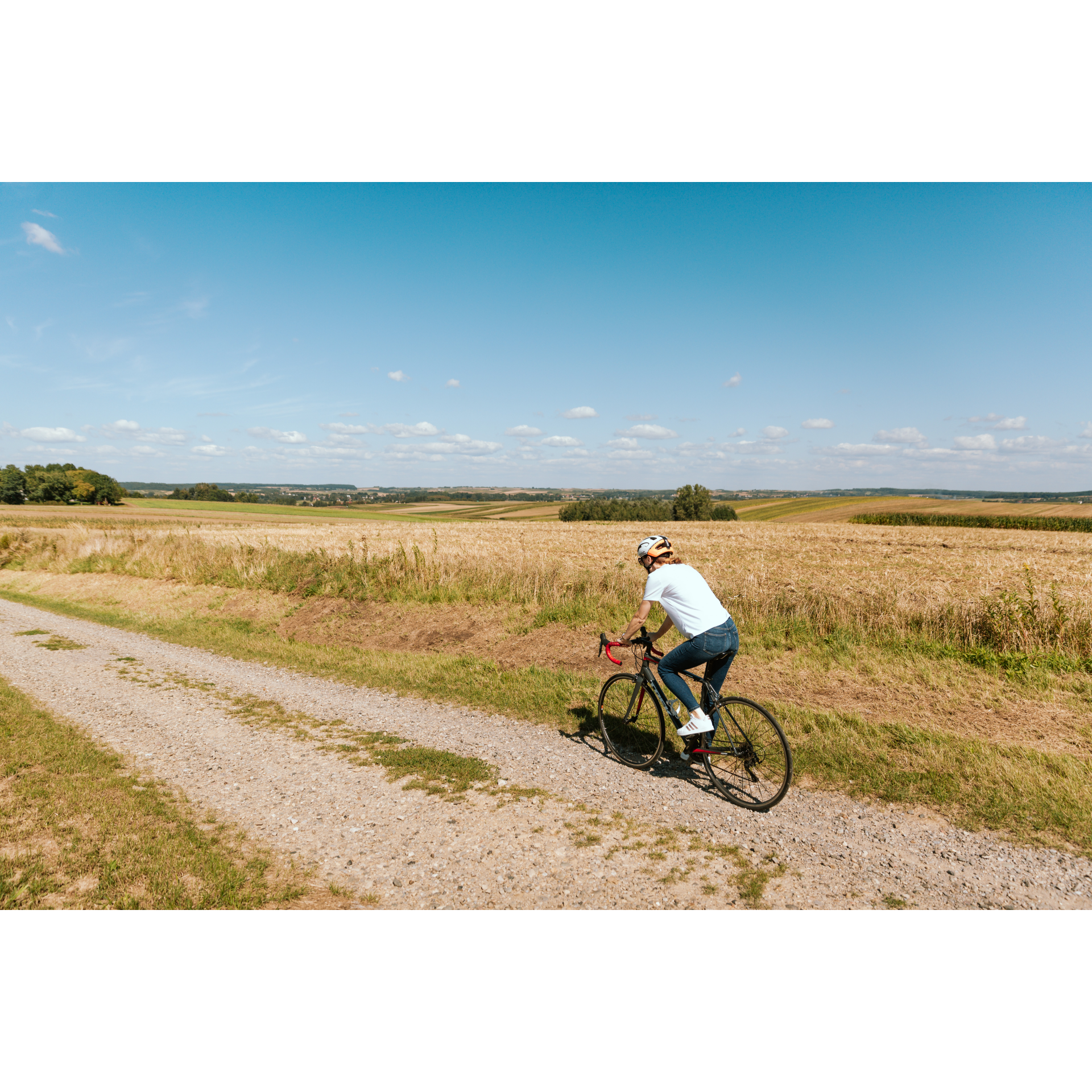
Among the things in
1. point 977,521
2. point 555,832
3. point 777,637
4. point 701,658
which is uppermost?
point 701,658

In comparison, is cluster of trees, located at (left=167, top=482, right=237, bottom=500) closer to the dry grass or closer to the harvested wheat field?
the dry grass

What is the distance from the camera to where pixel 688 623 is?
584cm

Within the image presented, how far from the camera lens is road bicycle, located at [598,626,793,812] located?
5926mm

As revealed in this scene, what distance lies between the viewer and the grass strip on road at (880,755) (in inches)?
209

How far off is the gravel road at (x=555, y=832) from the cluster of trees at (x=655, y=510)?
73.9 meters

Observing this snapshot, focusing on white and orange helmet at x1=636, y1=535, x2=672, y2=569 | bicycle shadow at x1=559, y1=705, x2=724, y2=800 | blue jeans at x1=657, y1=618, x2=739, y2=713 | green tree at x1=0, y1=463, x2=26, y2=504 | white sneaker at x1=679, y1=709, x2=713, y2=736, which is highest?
green tree at x1=0, y1=463, x2=26, y2=504

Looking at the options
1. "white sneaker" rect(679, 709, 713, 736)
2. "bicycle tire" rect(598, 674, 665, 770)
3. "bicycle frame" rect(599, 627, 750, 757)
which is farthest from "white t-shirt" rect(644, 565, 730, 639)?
"bicycle tire" rect(598, 674, 665, 770)

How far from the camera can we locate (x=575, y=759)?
696cm

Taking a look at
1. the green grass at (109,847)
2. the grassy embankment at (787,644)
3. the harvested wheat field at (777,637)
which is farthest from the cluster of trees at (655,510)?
the green grass at (109,847)

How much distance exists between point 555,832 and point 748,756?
88.2 inches

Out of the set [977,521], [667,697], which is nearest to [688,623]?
[667,697]

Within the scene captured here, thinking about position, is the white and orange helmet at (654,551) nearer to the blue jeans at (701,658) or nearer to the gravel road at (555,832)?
the blue jeans at (701,658)

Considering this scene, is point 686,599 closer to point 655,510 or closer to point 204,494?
point 655,510

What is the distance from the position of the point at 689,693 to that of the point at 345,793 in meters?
3.80
